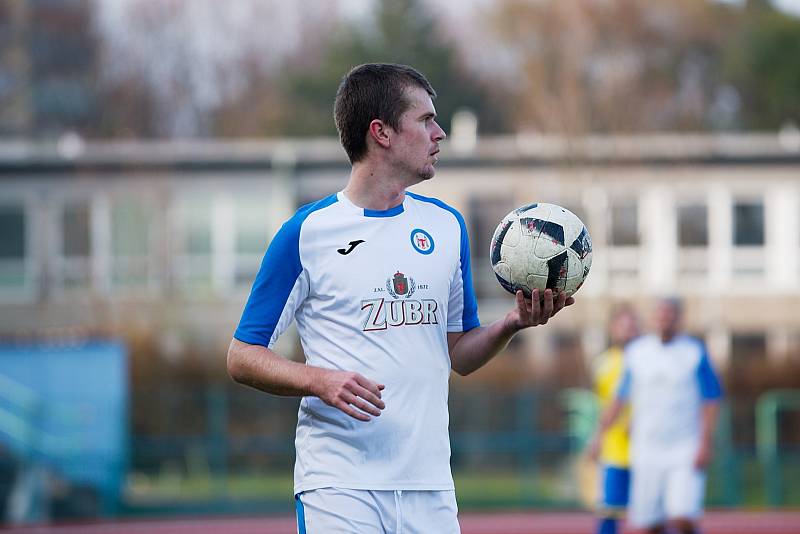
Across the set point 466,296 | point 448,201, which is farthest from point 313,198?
point 466,296

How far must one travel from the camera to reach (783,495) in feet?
58.5

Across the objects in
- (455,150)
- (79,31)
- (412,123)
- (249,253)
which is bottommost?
(412,123)

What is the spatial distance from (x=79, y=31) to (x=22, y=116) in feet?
13.3

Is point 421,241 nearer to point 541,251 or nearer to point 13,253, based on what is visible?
point 541,251

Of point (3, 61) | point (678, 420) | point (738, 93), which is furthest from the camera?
point (738, 93)

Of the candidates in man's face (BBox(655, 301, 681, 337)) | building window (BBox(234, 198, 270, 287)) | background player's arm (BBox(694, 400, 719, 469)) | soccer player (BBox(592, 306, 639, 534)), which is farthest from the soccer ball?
building window (BBox(234, 198, 270, 287))

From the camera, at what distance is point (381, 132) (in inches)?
170

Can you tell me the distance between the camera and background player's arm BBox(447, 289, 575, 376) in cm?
412

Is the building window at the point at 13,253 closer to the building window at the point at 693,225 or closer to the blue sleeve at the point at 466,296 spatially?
the building window at the point at 693,225

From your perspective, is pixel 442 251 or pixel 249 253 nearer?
pixel 442 251

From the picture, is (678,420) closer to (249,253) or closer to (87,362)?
(87,362)

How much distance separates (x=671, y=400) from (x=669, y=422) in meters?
0.16

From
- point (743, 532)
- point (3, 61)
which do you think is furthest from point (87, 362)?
point (3, 61)

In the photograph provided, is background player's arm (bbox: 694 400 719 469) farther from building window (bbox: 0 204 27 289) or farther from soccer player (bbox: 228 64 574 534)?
building window (bbox: 0 204 27 289)
